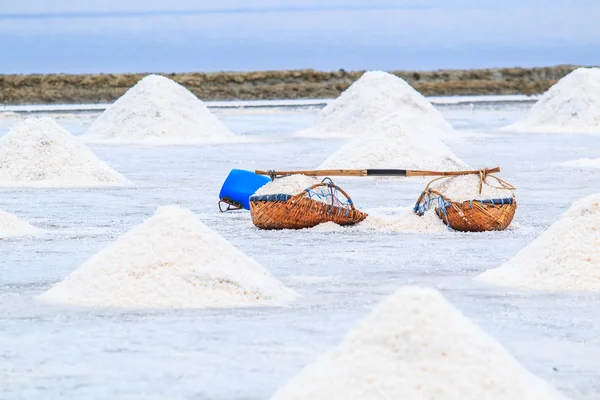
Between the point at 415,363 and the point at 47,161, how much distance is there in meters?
8.31

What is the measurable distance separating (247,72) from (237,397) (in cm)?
4531

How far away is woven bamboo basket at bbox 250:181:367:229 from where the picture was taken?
7270 millimetres

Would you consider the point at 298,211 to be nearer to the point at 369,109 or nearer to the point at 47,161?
the point at 47,161

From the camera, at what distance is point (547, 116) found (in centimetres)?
2027

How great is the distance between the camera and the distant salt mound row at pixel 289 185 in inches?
291

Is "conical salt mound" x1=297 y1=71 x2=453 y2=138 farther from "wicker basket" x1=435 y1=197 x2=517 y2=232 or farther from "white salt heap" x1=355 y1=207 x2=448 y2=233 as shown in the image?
"wicker basket" x1=435 y1=197 x2=517 y2=232

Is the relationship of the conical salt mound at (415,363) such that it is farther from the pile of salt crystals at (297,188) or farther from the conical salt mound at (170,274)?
the pile of salt crystals at (297,188)

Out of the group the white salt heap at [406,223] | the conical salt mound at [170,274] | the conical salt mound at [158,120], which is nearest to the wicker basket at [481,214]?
the white salt heap at [406,223]

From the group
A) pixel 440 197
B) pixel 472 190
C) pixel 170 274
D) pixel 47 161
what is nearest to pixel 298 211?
pixel 440 197

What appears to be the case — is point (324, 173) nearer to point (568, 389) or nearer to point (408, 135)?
point (408, 135)

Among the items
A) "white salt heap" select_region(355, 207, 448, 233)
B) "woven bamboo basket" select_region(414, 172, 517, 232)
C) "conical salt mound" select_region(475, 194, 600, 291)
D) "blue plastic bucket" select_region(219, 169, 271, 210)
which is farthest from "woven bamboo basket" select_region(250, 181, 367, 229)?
"conical salt mound" select_region(475, 194, 600, 291)

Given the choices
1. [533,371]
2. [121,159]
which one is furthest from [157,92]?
[533,371]

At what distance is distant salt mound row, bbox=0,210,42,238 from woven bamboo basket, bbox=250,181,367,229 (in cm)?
128

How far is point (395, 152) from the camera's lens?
34.7ft
